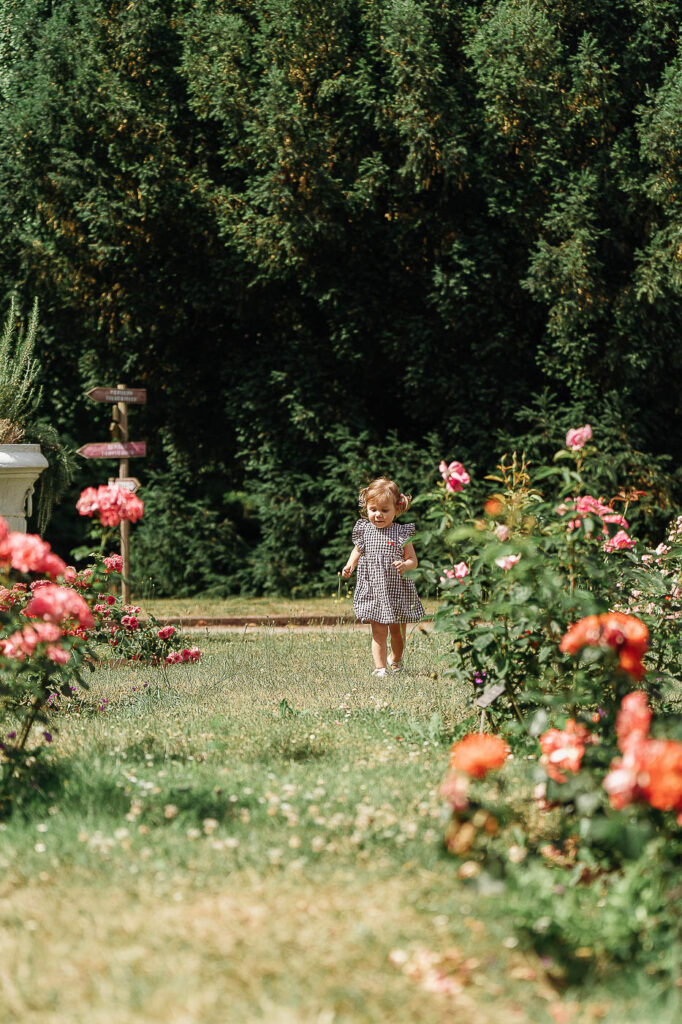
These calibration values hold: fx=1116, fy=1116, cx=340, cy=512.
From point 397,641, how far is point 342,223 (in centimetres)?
700

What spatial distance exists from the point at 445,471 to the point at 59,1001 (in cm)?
265

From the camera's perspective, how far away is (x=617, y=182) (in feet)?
40.1

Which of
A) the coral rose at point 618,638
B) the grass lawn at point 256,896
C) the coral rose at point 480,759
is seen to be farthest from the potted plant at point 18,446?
the coral rose at point 480,759

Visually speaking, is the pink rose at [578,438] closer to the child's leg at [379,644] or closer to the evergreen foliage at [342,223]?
the child's leg at [379,644]

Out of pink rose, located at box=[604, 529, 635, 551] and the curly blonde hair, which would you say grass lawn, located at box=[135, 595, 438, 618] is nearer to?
the curly blonde hair

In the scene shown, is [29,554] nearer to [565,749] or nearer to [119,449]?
[565,749]

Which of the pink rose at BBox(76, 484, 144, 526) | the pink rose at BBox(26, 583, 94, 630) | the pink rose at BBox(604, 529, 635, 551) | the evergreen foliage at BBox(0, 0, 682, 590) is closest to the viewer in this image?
the pink rose at BBox(26, 583, 94, 630)

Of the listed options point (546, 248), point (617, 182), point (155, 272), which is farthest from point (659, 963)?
point (155, 272)

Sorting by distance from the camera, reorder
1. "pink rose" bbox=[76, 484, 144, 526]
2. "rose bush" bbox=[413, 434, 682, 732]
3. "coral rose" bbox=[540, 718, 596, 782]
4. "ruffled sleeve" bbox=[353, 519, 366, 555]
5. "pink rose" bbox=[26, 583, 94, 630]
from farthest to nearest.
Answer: "ruffled sleeve" bbox=[353, 519, 366, 555] → "pink rose" bbox=[76, 484, 144, 526] → "rose bush" bbox=[413, 434, 682, 732] → "pink rose" bbox=[26, 583, 94, 630] → "coral rose" bbox=[540, 718, 596, 782]

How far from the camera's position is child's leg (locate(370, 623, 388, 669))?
256 inches

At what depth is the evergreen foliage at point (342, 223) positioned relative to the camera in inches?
471

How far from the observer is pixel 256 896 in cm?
271

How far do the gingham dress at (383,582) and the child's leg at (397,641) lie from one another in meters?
0.08

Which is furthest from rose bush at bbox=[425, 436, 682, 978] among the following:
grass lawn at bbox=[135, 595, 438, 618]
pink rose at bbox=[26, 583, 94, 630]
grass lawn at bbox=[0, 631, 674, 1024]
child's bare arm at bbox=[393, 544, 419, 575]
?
grass lawn at bbox=[135, 595, 438, 618]
